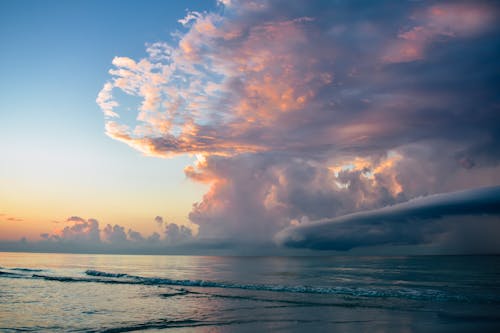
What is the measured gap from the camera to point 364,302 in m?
34.3

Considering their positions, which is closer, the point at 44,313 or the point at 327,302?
the point at 44,313

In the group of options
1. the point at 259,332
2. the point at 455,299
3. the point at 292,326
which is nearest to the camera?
the point at 259,332

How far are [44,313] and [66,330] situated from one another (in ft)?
23.3

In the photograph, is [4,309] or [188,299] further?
[188,299]

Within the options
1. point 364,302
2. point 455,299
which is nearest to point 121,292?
point 364,302

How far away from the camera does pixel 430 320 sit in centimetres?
2545

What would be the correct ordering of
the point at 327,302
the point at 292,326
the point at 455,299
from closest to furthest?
the point at 292,326
the point at 327,302
the point at 455,299

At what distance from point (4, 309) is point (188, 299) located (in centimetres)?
1585

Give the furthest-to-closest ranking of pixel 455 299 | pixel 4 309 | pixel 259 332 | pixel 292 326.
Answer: pixel 455 299 → pixel 4 309 → pixel 292 326 → pixel 259 332

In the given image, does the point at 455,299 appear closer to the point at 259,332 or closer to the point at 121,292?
the point at 259,332

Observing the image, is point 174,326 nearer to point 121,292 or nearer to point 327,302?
point 327,302

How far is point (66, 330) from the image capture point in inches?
829

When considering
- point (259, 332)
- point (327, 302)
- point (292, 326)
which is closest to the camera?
point (259, 332)

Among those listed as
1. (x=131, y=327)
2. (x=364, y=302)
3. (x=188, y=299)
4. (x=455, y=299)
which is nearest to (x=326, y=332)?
(x=131, y=327)
